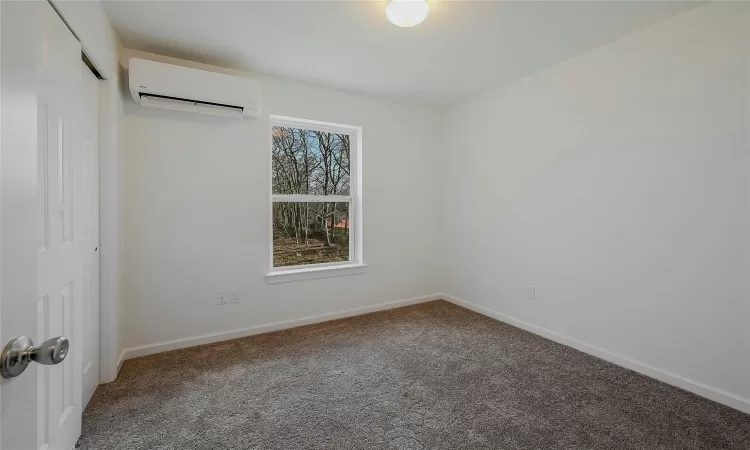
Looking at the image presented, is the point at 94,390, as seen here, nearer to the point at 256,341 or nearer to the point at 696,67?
the point at 256,341

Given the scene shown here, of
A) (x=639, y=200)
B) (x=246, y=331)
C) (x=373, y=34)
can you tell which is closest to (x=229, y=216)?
(x=246, y=331)

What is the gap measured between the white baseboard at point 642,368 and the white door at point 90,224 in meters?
3.31

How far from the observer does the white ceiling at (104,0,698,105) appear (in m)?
2.11

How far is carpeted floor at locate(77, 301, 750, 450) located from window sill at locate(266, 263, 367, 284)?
1.90 ft

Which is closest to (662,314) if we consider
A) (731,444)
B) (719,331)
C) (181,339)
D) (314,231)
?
(719,331)

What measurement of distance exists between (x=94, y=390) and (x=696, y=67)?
424 cm

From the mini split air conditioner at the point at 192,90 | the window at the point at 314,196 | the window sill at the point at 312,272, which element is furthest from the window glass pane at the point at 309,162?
the window sill at the point at 312,272

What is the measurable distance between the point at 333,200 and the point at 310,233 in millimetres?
424

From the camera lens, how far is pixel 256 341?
9.73 feet

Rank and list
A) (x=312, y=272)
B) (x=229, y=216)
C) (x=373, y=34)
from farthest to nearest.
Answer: (x=312, y=272) → (x=229, y=216) → (x=373, y=34)

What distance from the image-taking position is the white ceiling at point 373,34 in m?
2.11

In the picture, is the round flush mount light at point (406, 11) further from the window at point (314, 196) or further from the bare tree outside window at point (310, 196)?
the bare tree outside window at point (310, 196)

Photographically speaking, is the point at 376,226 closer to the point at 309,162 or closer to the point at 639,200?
the point at 309,162

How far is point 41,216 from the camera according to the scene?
127cm
